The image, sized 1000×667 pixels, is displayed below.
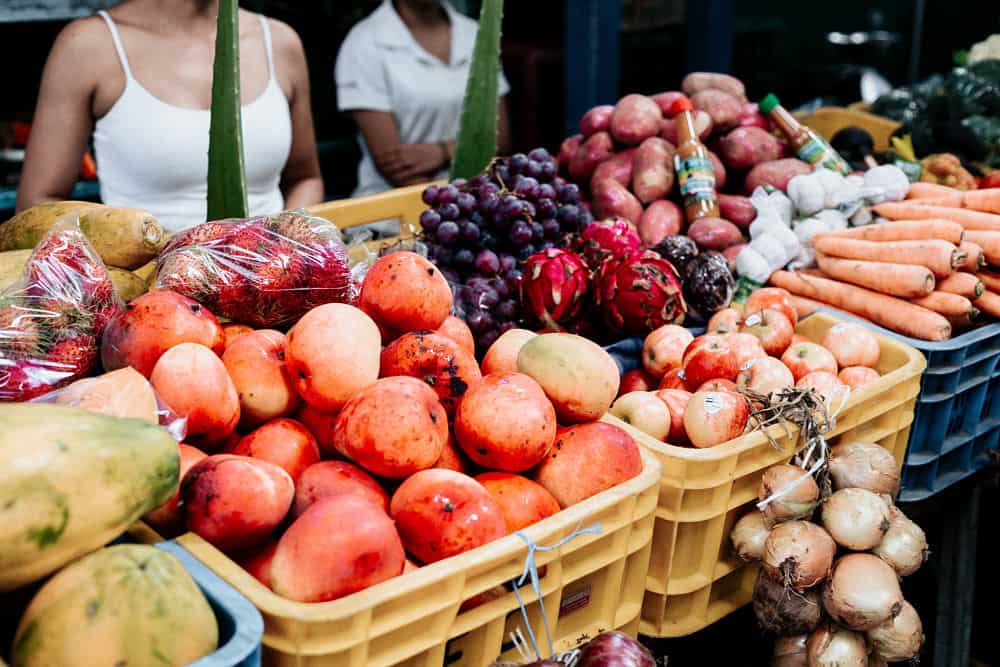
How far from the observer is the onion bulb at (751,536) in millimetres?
1537

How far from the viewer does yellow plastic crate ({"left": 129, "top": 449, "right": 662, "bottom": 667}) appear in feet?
3.28

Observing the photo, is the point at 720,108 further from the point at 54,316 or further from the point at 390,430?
the point at 54,316

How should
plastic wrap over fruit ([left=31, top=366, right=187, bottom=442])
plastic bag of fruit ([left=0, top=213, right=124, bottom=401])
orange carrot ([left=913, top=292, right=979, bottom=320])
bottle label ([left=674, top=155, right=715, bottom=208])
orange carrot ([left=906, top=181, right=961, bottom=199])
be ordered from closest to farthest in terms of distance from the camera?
plastic wrap over fruit ([left=31, top=366, right=187, bottom=442])
plastic bag of fruit ([left=0, top=213, right=124, bottom=401])
orange carrot ([left=913, top=292, right=979, bottom=320])
bottle label ([left=674, top=155, right=715, bottom=208])
orange carrot ([left=906, top=181, right=961, bottom=199])

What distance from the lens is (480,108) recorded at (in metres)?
2.66

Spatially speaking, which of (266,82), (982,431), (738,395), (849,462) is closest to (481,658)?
(738,395)

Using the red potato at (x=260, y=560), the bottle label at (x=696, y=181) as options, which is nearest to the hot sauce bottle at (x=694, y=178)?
the bottle label at (x=696, y=181)

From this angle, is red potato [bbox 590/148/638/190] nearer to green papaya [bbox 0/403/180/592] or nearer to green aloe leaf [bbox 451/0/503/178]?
green aloe leaf [bbox 451/0/503/178]

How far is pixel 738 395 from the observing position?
159 centimetres

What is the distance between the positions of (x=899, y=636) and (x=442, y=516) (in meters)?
0.88

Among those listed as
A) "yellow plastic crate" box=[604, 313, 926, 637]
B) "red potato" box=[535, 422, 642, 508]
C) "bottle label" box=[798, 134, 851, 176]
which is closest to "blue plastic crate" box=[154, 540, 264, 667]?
"red potato" box=[535, 422, 642, 508]

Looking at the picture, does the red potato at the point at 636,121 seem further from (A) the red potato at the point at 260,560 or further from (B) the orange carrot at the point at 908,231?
(A) the red potato at the point at 260,560

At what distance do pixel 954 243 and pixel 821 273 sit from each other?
0.34 m

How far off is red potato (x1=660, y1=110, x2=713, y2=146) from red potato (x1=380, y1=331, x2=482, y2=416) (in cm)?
164

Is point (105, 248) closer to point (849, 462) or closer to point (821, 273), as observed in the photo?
point (849, 462)
